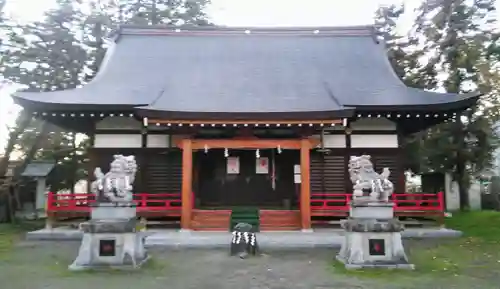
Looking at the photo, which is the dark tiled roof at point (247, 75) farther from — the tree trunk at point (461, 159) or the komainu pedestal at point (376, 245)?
the komainu pedestal at point (376, 245)

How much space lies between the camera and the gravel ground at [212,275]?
6.54m

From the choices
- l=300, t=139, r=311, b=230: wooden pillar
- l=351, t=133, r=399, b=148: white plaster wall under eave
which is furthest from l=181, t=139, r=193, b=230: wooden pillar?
l=351, t=133, r=399, b=148: white plaster wall under eave

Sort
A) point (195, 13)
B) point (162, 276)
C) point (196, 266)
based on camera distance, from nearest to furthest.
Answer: point (162, 276) < point (196, 266) < point (195, 13)

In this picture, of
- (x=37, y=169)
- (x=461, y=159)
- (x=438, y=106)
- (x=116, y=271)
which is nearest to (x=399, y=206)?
(x=438, y=106)

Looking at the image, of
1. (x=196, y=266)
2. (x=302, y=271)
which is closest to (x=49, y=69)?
(x=196, y=266)

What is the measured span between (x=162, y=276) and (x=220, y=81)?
1004cm

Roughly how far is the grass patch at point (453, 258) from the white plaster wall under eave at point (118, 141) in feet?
27.9

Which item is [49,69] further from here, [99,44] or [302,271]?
[302,271]

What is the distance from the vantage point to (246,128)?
518 inches

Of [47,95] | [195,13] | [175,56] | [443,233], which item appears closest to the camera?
[443,233]

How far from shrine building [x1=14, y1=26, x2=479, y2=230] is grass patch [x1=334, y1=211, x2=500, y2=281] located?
1.68 metres

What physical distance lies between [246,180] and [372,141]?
4.51m

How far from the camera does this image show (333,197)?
14180 mm

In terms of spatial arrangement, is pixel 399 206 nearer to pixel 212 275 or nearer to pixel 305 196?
pixel 305 196
